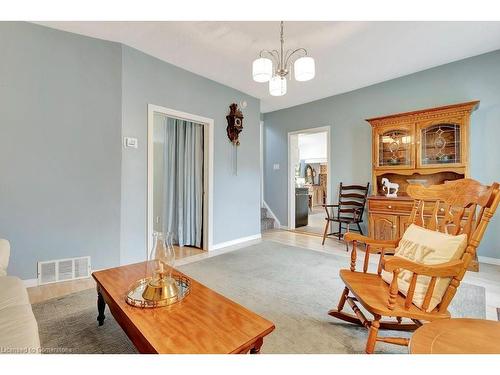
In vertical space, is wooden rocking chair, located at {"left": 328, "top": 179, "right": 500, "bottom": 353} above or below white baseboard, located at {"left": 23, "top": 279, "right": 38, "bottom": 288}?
above

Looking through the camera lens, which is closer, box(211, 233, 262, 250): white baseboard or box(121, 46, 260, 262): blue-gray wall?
box(121, 46, 260, 262): blue-gray wall

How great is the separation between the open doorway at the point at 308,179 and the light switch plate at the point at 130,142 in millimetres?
3227

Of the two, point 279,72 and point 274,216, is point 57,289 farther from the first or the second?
point 274,216

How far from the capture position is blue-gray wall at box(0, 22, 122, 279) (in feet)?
7.28

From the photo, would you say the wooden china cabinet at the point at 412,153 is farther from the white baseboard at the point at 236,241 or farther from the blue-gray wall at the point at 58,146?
the blue-gray wall at the point at 58,146

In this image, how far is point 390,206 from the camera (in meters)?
3.34

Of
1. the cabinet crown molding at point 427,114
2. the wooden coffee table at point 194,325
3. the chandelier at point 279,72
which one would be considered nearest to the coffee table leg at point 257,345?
the wooden coffee table at point 194,325

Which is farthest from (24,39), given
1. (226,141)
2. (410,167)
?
(410,167)

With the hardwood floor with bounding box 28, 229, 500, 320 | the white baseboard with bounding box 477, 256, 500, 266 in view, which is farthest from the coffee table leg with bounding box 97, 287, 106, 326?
the white baseboard with bounding box 477, 256, 500, 266

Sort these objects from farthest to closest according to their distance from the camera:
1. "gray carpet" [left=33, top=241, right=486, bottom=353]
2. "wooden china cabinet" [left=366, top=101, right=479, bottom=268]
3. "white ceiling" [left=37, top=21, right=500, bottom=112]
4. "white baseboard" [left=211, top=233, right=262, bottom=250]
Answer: "white baseboard" [left=211, top=233, right=262, bottom=250] → "wooden china cabinet" [left=366, top=101, right=479, bottom=268] → "white ceiling" [left=37, top=21, right=500, bottom=112] → "gray carpet" [left=33, top=241, right=486, bottom=353]

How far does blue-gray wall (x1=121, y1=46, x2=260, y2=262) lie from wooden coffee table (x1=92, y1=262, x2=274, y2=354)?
65.8 inches

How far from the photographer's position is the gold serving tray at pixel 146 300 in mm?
1188

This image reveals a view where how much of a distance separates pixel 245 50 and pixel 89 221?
2.61 meters

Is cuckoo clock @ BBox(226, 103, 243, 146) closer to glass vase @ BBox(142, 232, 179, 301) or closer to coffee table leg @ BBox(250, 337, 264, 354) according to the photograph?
glass vase @ BBox(142, 232, 179, 301)
